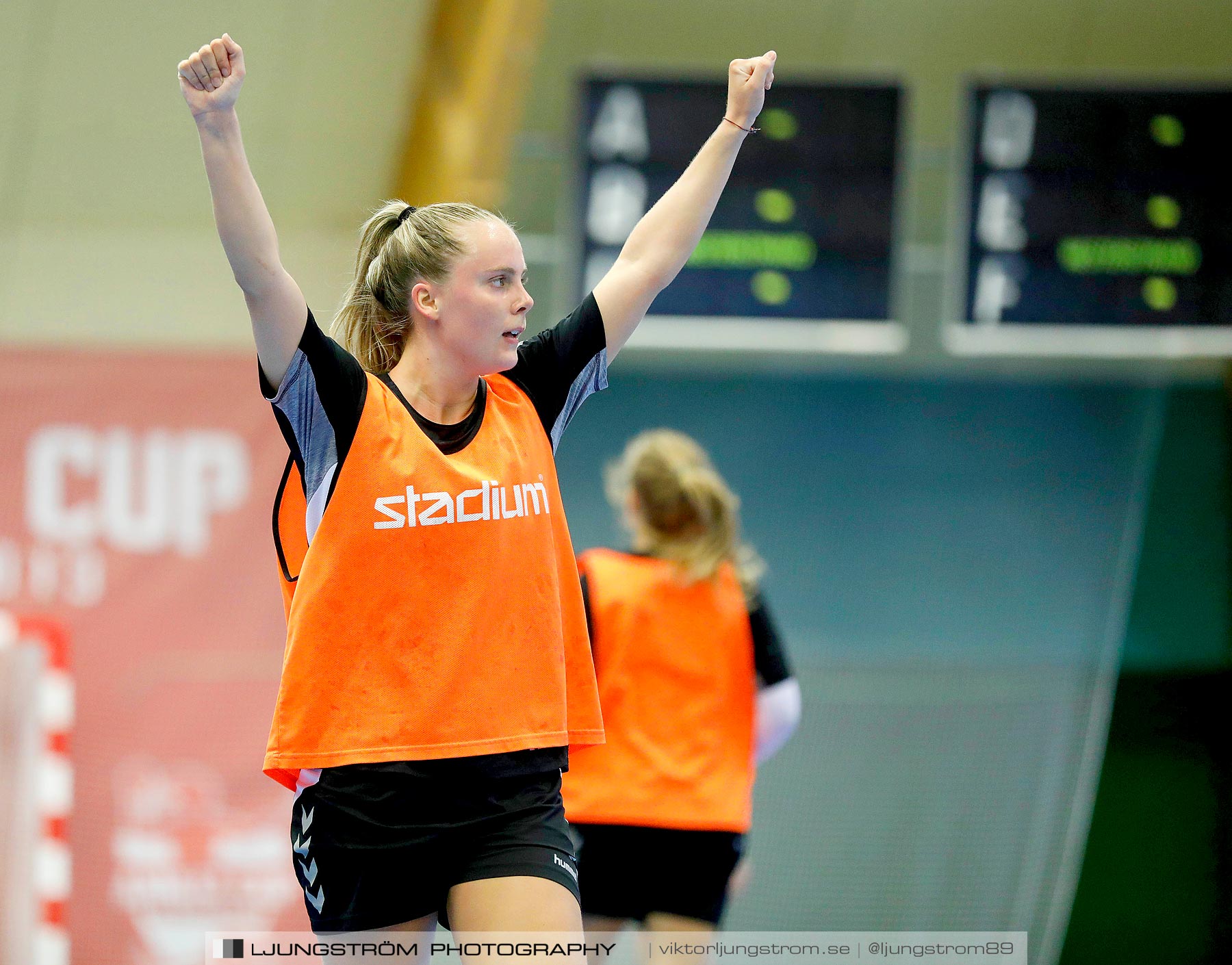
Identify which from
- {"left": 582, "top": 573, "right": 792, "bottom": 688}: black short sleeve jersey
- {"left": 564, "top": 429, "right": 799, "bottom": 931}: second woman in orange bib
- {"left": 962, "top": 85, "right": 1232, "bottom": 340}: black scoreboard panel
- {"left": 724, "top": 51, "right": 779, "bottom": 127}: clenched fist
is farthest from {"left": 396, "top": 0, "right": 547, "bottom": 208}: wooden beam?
{"left": 724, "top": 51, "right": 779, "bottom": 127}: clenched fist

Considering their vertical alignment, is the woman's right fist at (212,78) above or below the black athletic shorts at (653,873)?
above

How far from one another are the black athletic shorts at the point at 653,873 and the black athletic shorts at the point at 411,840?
1.45m

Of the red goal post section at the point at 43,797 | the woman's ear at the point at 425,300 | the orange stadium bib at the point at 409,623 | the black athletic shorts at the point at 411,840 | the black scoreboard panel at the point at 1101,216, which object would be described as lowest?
the red goal post section at the point at 43,797

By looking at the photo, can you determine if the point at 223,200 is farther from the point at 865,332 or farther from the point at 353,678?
the point at 865,332

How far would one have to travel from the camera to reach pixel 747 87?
2299 millimetres

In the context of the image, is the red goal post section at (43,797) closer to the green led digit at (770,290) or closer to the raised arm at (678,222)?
the green led digit at (770,290)

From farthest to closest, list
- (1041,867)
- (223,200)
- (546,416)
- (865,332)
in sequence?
(1041,867) → (865,332) → (546,416) → (223,200)

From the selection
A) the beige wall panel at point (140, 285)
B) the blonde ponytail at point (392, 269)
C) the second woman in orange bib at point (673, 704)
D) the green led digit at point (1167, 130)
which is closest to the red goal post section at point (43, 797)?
the beige wall panel at point (140, 285)

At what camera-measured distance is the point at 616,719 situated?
349cm

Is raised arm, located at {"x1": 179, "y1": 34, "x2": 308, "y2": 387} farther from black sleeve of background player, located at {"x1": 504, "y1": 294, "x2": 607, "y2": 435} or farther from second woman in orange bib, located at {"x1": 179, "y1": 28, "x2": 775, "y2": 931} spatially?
black sleeve of background player, located at {"x1": 504, "y1": 294, "x2": 607, "y2": 435}

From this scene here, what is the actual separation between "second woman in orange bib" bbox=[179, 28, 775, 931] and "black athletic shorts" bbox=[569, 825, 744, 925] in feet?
4.51

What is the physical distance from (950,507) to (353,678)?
5.18 m

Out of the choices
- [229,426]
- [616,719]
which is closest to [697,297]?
[229,426]

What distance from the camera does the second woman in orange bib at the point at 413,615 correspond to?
1.92 metres
